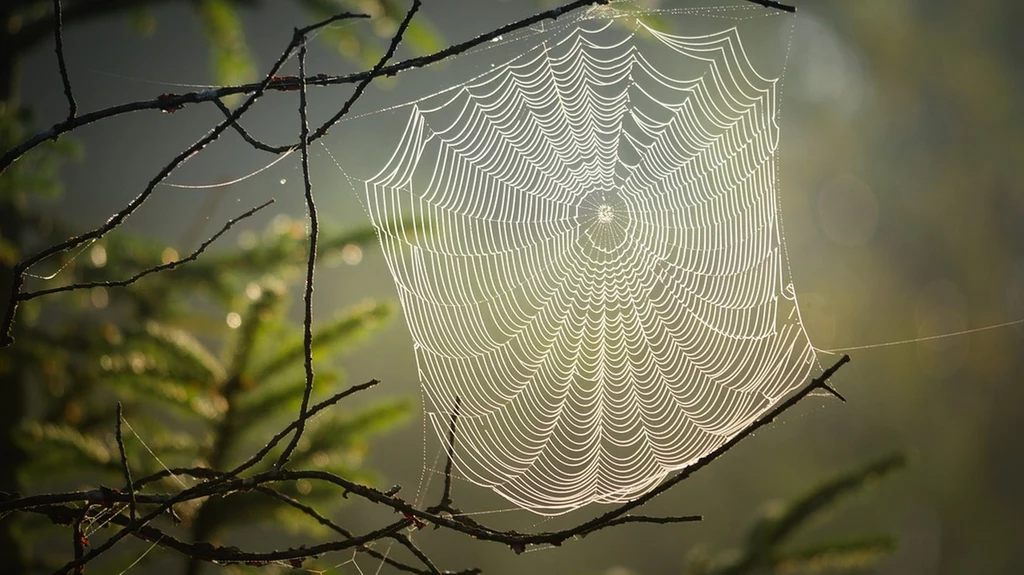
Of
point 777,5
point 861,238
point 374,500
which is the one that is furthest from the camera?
point 861,238

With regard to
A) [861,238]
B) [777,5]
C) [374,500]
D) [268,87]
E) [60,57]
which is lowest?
[374,500]

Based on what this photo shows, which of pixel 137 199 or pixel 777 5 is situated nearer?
pixel 137 199

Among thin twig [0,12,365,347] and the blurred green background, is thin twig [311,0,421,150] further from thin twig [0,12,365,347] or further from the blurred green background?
the blurred green background

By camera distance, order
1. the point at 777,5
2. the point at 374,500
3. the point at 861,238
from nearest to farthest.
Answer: the point at 374,500 → the point at 777,5 → the point at 861,238

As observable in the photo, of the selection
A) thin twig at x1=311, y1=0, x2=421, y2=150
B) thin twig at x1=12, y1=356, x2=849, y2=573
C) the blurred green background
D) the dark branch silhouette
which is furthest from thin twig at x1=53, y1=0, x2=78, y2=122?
the blurred green background

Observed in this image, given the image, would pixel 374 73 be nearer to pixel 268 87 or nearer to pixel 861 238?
pixel 268 87

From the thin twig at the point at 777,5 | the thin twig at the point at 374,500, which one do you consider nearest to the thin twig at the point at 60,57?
the thin twig at the point at 374,500

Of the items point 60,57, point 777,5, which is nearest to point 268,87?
point 60,57

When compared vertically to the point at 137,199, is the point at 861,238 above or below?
above

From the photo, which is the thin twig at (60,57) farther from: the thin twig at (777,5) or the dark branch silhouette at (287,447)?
the thin twig at (777,5)

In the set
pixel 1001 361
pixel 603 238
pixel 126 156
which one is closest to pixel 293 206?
pixel 126 156
